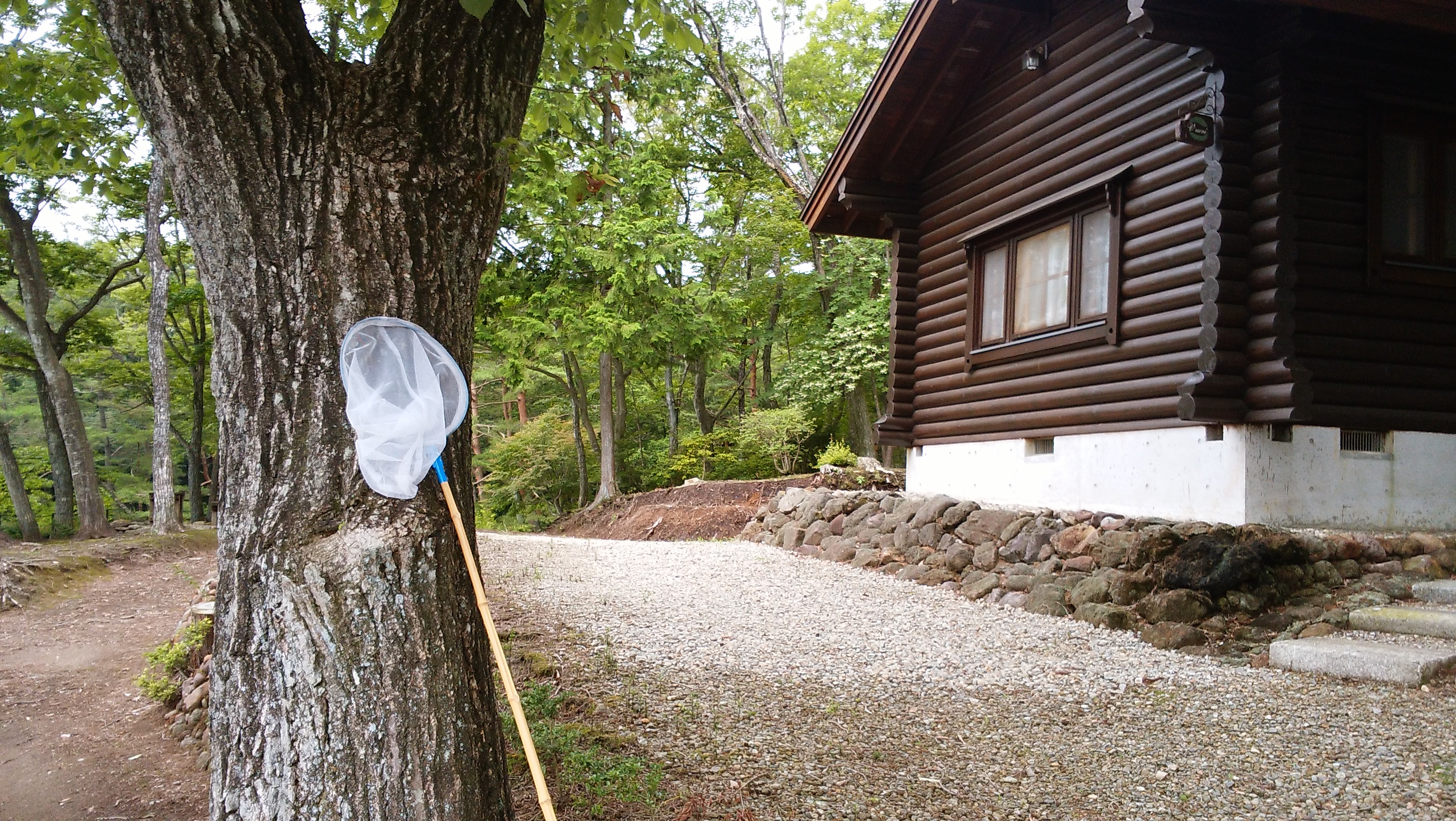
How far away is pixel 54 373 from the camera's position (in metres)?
12.5

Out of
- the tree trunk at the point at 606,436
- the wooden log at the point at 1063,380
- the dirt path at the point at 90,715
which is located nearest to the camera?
the dirt path at the point at 90,715

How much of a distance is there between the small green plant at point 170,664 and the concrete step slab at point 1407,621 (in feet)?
23.5

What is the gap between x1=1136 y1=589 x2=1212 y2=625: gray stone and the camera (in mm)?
5074

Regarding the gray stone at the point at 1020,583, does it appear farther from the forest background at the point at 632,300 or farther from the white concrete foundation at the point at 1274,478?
the forest background at the point at 632,300

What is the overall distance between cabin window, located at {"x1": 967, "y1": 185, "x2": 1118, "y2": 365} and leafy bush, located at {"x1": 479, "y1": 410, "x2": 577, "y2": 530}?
13084 millimetres

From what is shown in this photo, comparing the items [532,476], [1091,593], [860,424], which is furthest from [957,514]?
Result: [532,476]

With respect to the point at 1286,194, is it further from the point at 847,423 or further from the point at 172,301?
the point at 172,301

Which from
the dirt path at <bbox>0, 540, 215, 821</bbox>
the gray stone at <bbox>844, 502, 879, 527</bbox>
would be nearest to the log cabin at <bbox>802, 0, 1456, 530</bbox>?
the gray stone at <bbox>844, 502, 879, 527</bbox>

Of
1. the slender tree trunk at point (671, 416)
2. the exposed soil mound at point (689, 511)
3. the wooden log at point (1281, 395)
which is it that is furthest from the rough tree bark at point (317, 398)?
the slender tree trunk at point (671, 416)

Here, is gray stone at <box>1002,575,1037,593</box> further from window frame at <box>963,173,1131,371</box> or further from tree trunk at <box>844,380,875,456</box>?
tree trunk at <box>844,380,875,456</box>

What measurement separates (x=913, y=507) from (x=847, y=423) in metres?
9.72

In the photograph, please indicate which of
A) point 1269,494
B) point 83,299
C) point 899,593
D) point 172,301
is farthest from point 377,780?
point 83,299

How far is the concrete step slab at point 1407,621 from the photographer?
14.4ft

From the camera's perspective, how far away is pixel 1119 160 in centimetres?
652
